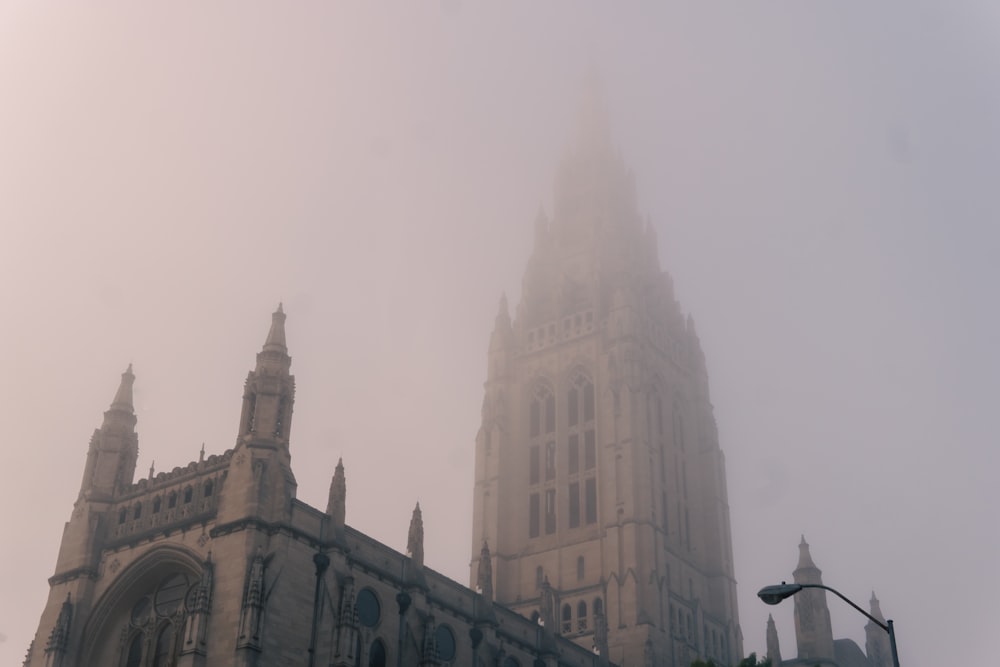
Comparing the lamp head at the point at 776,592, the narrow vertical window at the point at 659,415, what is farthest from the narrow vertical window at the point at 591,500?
the lamp head at the point at 776,592

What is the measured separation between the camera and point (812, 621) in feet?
280

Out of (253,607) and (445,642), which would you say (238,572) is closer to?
(253,607)

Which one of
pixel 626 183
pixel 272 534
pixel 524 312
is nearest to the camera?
pixel 272 534

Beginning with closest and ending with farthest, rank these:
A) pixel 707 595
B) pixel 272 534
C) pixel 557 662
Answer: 1. pixel 272 534
2. pixel 557 662
3. pixel 707 595

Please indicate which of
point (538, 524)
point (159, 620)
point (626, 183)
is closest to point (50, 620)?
point (159, 620)

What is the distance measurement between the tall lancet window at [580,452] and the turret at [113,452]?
36.4 metres

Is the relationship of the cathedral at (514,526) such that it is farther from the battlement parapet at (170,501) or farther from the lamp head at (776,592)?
the lamp head at (776,592)

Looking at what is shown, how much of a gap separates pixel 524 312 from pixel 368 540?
1735 inches

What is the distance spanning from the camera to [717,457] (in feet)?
314

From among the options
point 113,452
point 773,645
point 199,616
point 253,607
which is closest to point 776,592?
point 253,607

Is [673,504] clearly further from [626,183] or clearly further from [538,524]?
[626,183]

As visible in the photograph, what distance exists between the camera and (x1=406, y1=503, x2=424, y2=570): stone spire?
6175 centimetres

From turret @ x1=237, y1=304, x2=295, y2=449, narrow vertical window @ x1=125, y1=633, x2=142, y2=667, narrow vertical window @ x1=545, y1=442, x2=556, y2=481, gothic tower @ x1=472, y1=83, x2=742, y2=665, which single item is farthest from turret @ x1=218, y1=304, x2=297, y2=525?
narrow vertical window @ x1=545, y1=442, x2=556, y2=481

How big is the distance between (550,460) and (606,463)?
6.61m
